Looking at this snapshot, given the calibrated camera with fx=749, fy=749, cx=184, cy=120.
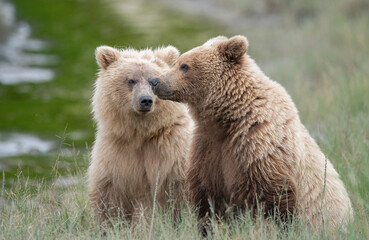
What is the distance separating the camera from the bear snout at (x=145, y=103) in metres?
6.73

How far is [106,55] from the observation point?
721cm

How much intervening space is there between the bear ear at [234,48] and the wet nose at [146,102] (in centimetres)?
90

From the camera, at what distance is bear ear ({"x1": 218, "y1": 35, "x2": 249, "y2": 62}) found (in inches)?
239

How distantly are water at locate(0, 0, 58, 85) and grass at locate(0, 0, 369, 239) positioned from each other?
15.5 inches

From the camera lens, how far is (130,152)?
683cm

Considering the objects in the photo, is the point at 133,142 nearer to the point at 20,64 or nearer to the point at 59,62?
the point at 20,64

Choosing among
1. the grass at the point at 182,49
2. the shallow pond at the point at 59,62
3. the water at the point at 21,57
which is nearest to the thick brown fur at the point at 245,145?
the grass at the point at 182,49

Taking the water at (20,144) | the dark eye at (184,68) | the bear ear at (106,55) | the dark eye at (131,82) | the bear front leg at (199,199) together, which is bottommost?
the water at (20,144)

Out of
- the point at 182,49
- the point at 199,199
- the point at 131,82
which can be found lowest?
the point at 199,199

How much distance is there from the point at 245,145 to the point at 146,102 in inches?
49.8

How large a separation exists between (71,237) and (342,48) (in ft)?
28.9

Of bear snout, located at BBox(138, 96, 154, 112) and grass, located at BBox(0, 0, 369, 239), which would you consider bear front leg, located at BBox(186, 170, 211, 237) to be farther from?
bear snout, located at BBox(138, 96, 154, 112)

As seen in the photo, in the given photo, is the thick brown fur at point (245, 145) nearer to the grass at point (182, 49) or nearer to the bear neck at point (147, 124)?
the grass at point (182, 49)

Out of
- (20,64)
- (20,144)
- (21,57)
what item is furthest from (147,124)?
(21,57)
